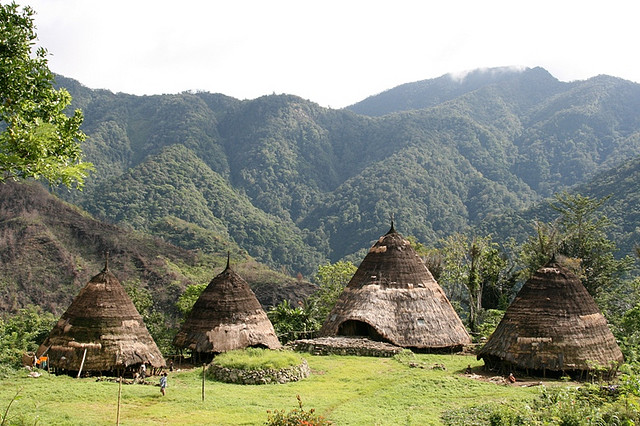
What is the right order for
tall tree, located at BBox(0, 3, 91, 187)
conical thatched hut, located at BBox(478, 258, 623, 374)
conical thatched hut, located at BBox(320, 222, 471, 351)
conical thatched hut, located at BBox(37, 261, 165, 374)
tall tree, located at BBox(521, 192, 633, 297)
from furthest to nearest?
1. tall tree, located at BBox(521, 192, 633, 297)
2. conical thatched hut, located at BBox(320, 222, 471, 351)
3. conical thatched hut, located at BBox(37, 261, 165, 374)
4. conical thatched hut, located at BBox(478, 258, 623, 374)
5. tall tree, located at BBox(0, 3, 91, 187)

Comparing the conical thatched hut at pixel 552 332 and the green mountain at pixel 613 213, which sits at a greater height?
the green mountain at pixel 613 213

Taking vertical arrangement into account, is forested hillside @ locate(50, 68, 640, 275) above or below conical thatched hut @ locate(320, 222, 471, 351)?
above

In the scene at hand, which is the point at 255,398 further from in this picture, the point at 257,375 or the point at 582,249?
the point at 582,249

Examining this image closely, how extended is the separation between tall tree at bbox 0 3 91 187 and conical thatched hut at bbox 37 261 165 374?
10.8 metres

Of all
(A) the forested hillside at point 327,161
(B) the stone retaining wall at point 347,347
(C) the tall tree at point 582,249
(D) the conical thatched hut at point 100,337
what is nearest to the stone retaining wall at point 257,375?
(D) the conical thatched hut at point 100,337

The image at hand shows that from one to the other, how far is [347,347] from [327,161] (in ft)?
391

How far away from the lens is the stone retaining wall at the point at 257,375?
19016mm

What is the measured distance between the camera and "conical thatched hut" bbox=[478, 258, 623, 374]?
19578mm

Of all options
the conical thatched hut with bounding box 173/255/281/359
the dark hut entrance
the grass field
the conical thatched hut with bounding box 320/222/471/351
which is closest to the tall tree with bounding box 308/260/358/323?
the conical thatched hut with bounding box 320/222/471/351

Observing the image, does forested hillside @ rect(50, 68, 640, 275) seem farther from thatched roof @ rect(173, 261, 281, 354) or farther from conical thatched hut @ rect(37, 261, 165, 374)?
conical thatched hut @ rect(37, 261, 165, 374)

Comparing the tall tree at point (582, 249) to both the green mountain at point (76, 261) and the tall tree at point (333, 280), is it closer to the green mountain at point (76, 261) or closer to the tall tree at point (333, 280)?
the tall tree at point (333, 280)

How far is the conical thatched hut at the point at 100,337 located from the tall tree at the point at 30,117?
10.8 meters

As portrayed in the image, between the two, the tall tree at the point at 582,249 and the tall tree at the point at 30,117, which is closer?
the tall tree at the point at 30,117

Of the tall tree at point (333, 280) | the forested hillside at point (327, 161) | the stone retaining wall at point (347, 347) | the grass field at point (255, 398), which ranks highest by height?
the forested hillside at point (327, 161)
